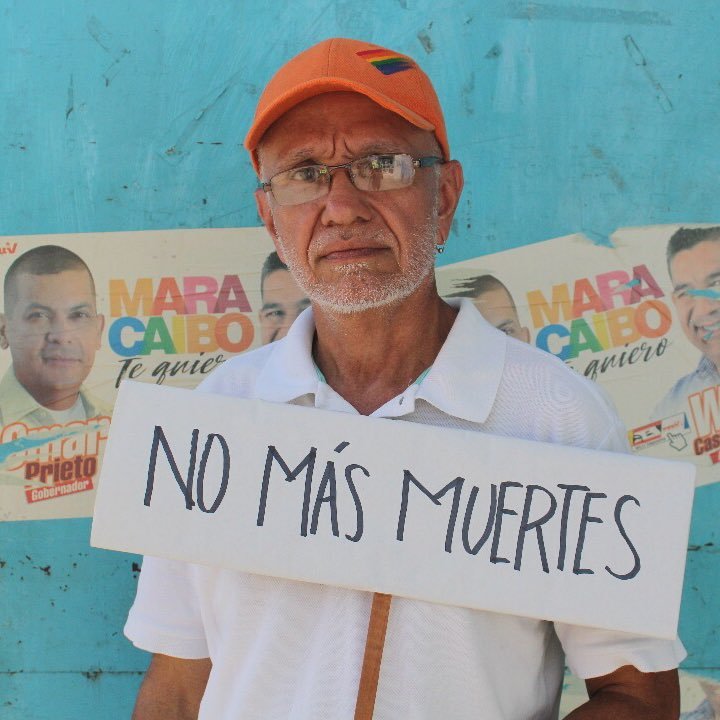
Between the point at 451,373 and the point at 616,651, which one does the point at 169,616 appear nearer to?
the point at 451,373

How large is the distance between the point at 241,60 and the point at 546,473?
4.12 ft

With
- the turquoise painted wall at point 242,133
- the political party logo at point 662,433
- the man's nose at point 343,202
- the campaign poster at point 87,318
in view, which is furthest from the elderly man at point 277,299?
the political party logo at point 662,433

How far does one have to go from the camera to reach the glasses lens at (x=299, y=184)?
5.29ft

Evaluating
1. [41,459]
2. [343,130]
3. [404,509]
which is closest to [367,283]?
[343,130]

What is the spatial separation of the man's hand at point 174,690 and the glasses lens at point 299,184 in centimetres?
83

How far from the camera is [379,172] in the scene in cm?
160

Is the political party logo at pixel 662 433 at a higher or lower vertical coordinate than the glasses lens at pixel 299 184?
lower

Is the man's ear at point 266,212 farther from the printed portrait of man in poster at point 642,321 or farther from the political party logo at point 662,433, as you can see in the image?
the political party logo at point 662,433

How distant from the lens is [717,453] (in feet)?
6.92

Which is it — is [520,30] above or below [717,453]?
above

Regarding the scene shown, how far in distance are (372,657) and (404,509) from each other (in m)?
0.22

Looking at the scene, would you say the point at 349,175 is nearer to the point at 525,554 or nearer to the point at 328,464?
the point at 328,464

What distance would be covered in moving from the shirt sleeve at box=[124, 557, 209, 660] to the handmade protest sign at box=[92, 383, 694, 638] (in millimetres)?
198

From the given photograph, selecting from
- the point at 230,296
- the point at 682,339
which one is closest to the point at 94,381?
the point at 230,296
